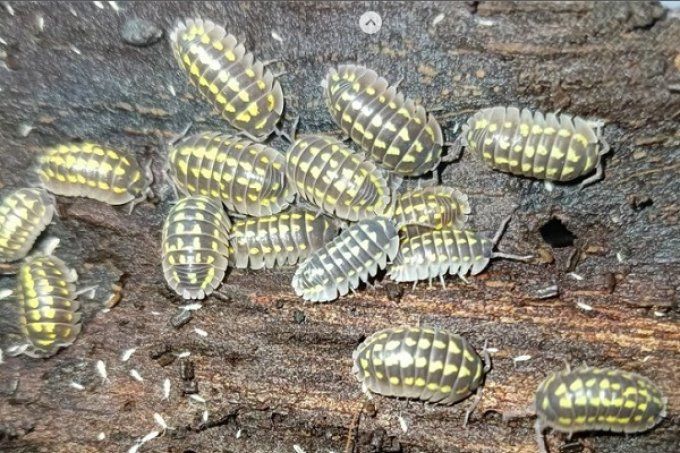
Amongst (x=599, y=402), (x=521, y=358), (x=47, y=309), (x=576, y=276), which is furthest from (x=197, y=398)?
(x=576, y=276)

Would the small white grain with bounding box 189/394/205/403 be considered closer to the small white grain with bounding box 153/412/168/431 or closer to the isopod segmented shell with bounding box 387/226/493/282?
the small white grain with bounding box 153/412/168/431

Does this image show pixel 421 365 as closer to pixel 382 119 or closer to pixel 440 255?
pixel 440 255

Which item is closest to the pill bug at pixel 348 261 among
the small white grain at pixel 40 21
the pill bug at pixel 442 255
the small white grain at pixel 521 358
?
the pill bug at pixel 442 255

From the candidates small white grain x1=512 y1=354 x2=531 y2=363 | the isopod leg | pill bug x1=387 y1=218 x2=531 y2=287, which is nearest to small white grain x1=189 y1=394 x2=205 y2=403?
pill bug x1=387 y1=218 x2=531 y2=287

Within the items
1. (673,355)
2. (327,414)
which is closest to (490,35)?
(673,355)

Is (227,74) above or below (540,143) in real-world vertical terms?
above

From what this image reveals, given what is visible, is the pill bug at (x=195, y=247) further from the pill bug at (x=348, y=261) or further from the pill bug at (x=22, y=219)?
the pill bug at (x=22, y=219)
